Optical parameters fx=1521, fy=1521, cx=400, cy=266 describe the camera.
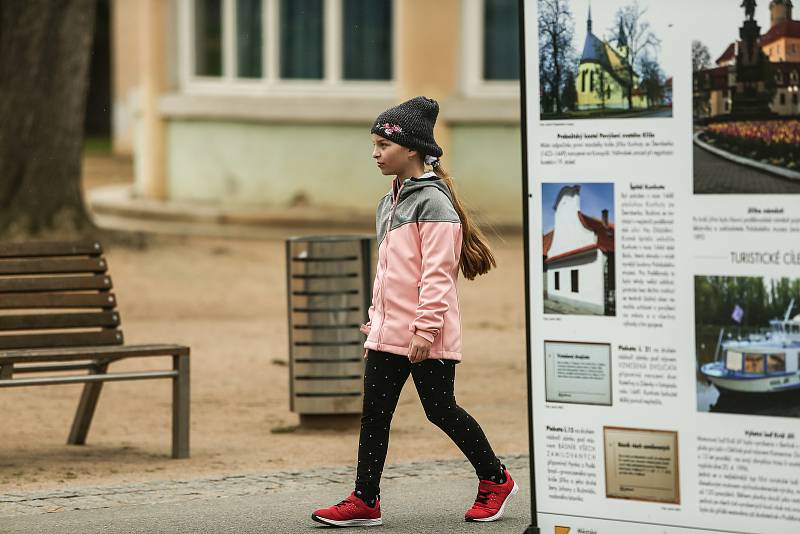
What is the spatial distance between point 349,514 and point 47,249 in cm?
273

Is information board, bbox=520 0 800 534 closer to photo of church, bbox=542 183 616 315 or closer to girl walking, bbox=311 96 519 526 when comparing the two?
photo of church, bbox=542 183 616 315

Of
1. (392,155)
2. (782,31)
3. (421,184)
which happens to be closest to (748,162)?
(782,31)

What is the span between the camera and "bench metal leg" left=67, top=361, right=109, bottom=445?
299 inches

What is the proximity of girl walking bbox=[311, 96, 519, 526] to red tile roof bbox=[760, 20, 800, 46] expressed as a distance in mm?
1648

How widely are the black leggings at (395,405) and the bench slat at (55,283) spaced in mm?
2468

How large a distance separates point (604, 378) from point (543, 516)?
47 centimetres

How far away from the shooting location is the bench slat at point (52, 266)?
24.5ft

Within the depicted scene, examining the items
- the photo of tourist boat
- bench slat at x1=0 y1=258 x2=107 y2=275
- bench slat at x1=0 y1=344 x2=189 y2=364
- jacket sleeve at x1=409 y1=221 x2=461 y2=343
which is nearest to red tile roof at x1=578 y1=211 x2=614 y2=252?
the photo of tourist boat

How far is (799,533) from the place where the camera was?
414 centimetres

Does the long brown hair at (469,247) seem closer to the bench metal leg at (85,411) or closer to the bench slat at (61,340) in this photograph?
the bench slat at (61,340)

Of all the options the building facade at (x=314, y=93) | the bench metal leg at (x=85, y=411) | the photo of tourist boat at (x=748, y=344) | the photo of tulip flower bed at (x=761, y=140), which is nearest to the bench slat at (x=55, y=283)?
the bench metal leg at (x=85, y=411)

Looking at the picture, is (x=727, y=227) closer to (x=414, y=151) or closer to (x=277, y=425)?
(x=414, y=151)

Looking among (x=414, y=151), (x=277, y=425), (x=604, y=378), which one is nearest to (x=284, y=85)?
(x=277, y=425)

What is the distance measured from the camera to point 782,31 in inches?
158
